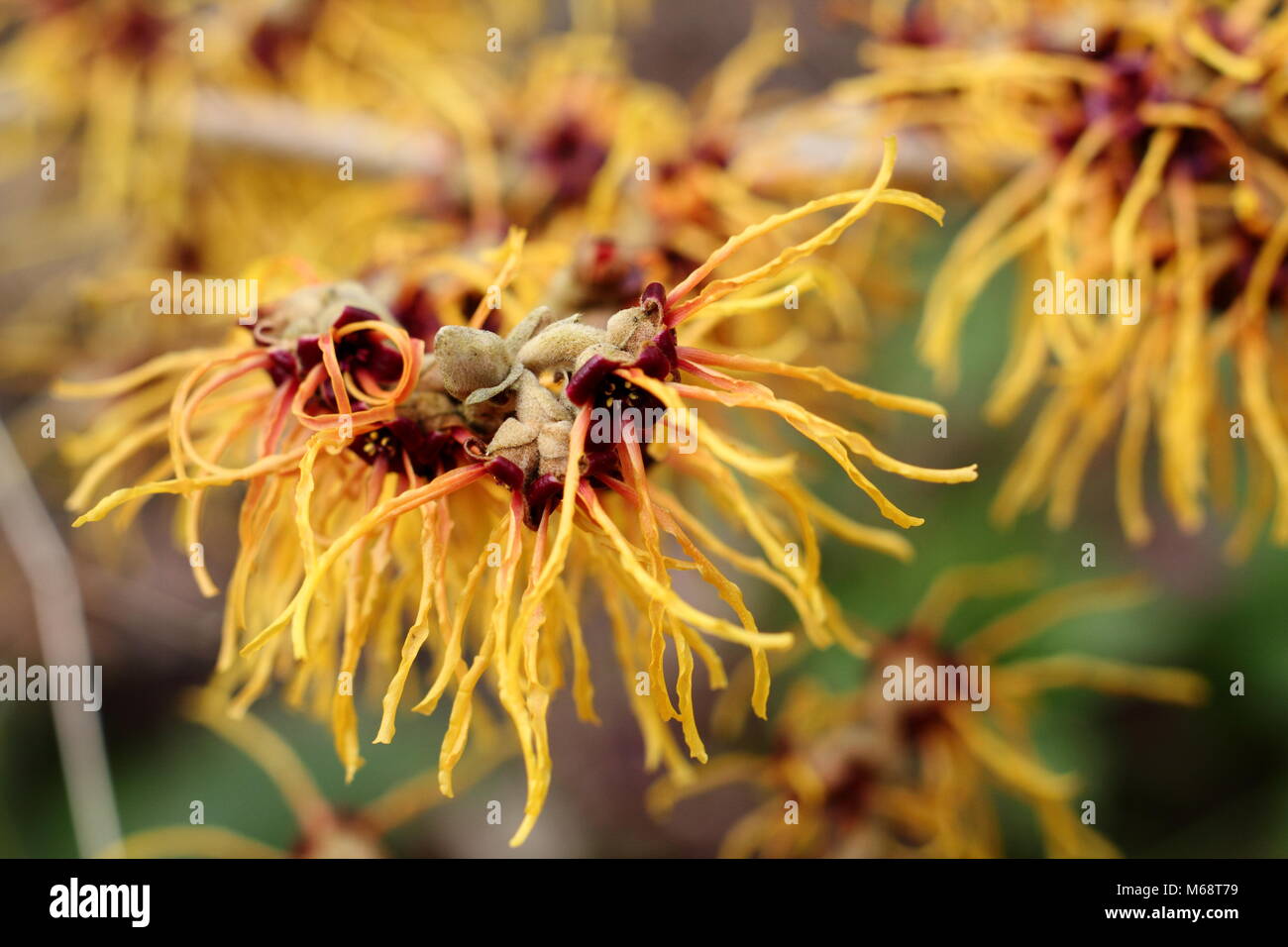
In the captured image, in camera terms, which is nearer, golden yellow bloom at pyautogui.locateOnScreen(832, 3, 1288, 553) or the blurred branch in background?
golden yellow bloom at pyautogui.locateOnScreen(832, 3, 1288, 553)

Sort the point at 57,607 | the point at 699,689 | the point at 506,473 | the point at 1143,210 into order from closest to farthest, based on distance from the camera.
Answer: the point at 506,473 → the point at 1143,210 → the point at 57,607 → the point at 699,689

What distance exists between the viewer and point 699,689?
2074 mm

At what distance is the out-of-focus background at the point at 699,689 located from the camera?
1.54 meters

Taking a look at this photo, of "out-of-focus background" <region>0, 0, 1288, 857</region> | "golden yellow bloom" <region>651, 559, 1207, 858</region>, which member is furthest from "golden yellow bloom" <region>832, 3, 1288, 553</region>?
"golden yellow bloom" <region>651, 559, 1207, 858</region>

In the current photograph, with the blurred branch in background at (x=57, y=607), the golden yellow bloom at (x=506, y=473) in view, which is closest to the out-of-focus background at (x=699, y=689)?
the blurred branch in background at (x=57, y=607)

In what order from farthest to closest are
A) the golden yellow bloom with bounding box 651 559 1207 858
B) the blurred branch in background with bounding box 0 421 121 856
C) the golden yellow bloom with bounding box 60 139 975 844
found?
the blurred branch in background with bounding box 0 421 121 856
the golden yellow bloom with bounding box 651 559 1207 858
the golden yellow bloom with bounding box 60 139 975 844

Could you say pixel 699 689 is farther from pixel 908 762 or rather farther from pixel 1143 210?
pixel 1143 210

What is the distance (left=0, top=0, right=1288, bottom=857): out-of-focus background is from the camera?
1537mm

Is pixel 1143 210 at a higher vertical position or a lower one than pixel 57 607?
higher

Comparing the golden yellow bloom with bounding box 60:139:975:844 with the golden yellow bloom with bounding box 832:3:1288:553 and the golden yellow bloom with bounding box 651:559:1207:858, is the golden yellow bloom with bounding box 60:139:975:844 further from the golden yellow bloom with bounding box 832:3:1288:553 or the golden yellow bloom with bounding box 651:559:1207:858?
the golden yellow bloom with bounding box 651:559:1207:858

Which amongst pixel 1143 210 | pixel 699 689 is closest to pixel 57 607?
pixel 699 689
